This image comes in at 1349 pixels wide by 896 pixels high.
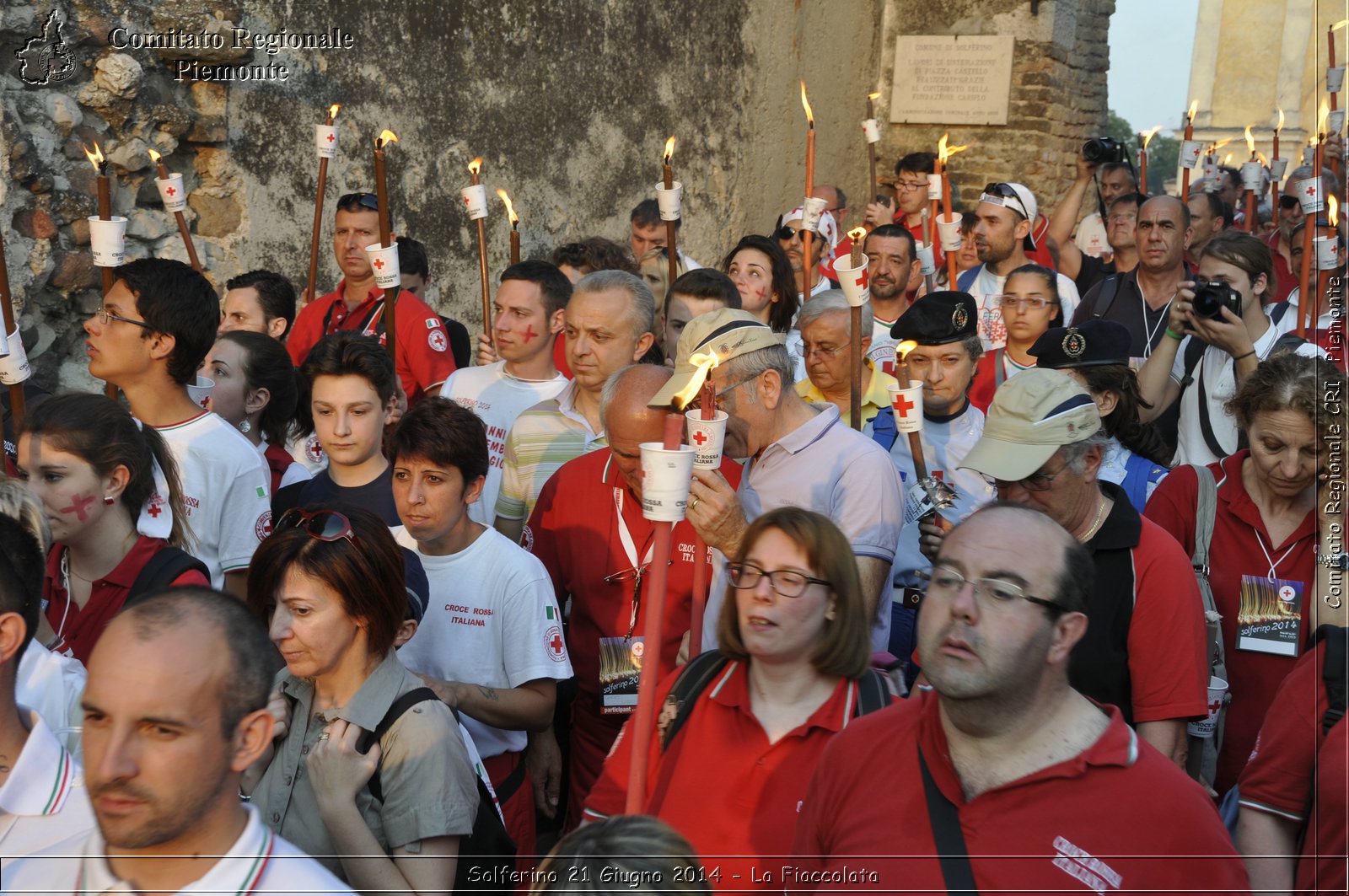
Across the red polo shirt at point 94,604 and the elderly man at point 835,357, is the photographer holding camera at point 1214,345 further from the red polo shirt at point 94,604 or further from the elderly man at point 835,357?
the red polo shirt at point 94,604

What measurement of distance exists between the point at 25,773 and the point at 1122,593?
91.6 inches

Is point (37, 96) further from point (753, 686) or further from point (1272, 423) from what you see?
point (1272, 423)

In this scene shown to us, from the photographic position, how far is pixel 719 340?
389cm

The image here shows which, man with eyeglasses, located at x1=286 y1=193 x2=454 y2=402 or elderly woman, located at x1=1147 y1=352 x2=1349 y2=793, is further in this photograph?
man with eyeglasses, located at x1=286 y1=193 x2=454 y2=402

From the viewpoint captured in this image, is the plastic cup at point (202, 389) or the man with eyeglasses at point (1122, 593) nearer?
the man with eyeglasses at point (1122, 593)

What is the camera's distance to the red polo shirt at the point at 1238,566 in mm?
3598

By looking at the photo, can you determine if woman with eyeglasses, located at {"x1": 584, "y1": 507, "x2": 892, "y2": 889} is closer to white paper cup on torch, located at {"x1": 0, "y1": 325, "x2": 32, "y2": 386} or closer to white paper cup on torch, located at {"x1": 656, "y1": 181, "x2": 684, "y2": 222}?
white paper cup on torch, located at {"x1": 0, "y1": 325, "x2": 32, "y2": 386}

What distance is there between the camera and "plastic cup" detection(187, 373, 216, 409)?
4719mm

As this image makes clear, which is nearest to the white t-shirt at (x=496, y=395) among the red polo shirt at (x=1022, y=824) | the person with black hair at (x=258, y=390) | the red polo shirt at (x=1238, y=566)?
the person with black hair at (x=258, y=390)

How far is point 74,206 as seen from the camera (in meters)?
6.43

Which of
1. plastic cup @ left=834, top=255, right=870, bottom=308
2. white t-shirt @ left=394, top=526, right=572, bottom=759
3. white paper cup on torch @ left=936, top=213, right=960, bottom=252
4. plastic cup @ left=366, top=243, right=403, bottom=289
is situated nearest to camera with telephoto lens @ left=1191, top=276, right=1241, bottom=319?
white paper cup on torch @ left=936, top=213, right=960, bottom=252

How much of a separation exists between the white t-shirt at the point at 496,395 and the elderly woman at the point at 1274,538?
2.58 metres

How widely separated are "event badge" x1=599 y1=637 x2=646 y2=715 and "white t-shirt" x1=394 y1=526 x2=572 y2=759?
214 mm

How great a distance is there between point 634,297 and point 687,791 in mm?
2435
